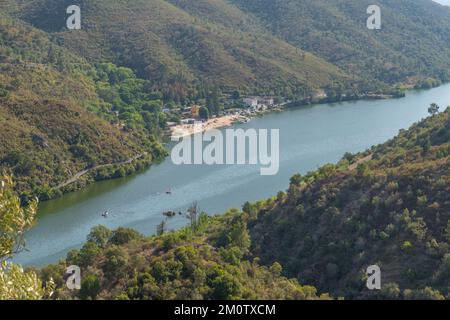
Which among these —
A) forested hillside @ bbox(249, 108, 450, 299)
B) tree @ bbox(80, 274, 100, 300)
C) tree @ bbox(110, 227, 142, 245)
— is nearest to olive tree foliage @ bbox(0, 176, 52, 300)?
tree @ bbox(80, 274, 100, 300)

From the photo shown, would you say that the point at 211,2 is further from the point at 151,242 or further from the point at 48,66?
the point at 151,242

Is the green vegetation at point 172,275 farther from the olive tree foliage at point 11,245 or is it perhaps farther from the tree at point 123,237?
the olive tree foliage at point 11,245

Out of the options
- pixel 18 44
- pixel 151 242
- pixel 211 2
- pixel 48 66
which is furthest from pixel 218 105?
pixel 151 242

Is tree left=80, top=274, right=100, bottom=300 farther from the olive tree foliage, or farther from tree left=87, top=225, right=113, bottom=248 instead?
tree left=87, top=225, right=113, bottom=248

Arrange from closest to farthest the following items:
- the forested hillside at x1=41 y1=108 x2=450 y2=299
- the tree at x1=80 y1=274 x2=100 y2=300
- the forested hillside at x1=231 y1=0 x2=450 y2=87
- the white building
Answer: the tree at x1=80 y1=274 x2=100 y2=300, the forested hillside at x1=41 y1=108 x2=450 y2=299, the white building, the forested hillside at x1=231 y1=0 x2=450 y2=87

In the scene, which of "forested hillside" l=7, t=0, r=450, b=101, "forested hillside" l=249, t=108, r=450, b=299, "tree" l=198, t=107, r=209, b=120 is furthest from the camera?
"forested hillside" l=7, t=0, r=450, b=101

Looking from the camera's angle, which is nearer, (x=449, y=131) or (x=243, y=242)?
(x=243, y=242)

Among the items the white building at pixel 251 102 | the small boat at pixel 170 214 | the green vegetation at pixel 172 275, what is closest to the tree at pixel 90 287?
the green vegetation at pixel 172 275
